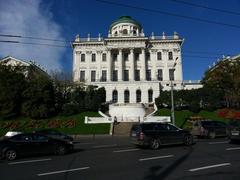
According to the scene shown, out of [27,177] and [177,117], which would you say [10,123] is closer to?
[177,117]

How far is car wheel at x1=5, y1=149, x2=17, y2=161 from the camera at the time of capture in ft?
47.7

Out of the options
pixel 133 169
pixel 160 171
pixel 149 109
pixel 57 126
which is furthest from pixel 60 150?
pixel 149 109

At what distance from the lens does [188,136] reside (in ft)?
63.5

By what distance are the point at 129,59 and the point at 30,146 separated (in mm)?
→ 58717

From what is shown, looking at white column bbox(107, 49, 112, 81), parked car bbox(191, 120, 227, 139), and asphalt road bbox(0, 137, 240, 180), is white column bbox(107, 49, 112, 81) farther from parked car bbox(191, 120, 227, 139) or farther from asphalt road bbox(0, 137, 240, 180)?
asphalt road bbox(0, 137, 240, 180)

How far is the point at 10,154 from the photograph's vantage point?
48.0ft

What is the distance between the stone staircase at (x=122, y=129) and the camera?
35531mm

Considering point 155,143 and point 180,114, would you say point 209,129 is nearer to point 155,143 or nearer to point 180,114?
point 155,143

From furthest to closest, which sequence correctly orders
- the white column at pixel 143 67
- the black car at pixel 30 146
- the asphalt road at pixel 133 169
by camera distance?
the white column at pixel 143 67 → the black car at pixel 30 146 → the asphalt road at pixel 133 169

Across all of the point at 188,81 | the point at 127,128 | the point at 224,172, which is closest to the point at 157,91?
the point at 188,81

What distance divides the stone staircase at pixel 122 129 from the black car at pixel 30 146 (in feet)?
62.0

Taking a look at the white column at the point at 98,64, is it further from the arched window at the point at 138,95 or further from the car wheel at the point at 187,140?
the car wheel at the point at 187,140

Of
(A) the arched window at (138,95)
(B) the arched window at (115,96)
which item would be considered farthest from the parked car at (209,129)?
(B) the arched window at (115,96)

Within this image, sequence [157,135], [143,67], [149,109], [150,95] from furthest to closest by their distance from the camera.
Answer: [143,67], [150,95], [149,109], [157,135]
